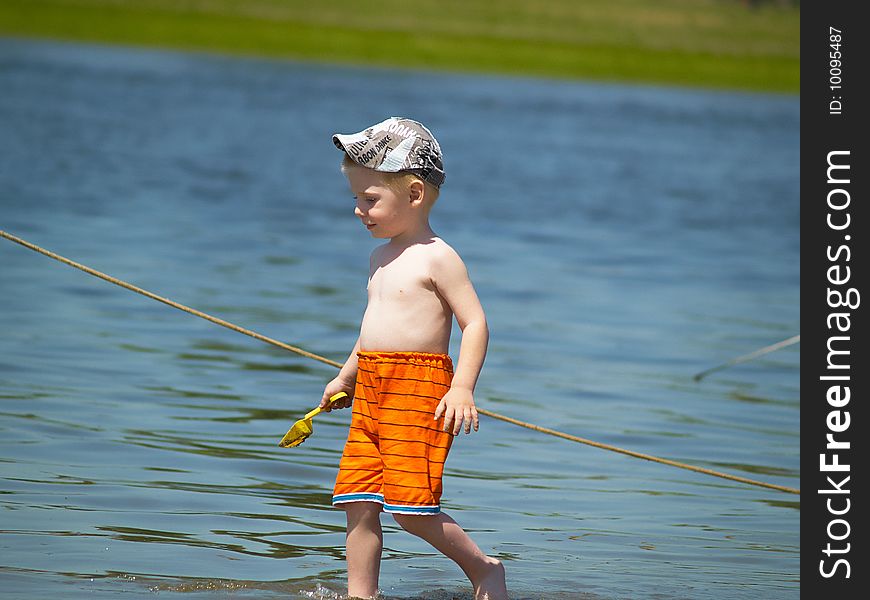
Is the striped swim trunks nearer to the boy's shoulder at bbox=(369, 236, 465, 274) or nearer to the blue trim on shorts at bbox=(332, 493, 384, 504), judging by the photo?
the blue trim on shorts at bbox=(332, 493, 384, 504)

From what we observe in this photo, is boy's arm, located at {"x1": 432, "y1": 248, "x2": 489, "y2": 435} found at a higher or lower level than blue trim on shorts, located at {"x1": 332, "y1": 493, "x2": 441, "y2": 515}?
higher

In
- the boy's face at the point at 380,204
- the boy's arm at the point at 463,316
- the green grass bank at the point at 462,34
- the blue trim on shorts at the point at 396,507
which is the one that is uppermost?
the green grass bank at the point at 462,34

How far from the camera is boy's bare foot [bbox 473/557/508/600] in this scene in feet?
14.9

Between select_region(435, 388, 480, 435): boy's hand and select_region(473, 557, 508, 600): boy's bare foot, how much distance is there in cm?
47

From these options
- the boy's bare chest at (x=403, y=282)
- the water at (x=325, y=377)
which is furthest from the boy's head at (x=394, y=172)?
the water at (x=325, y=377)

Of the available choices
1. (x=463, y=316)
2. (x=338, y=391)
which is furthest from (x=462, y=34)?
(x=463, y=316)

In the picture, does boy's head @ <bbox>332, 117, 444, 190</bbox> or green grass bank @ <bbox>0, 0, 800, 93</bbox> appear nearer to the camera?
boy's head @ <bbox>332, 117, 444, 190</bbox>

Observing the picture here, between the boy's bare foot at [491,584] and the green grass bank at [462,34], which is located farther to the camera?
the green grass bank at [462,34]

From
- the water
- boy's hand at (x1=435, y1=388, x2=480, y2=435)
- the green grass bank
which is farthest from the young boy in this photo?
the green grass bank

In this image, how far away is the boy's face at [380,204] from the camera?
4547mm

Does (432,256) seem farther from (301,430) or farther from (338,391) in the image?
(301,430)

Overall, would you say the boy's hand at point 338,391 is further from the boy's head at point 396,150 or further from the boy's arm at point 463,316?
the boy's head at point 396,150

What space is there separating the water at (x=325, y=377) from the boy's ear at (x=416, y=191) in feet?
4.00
